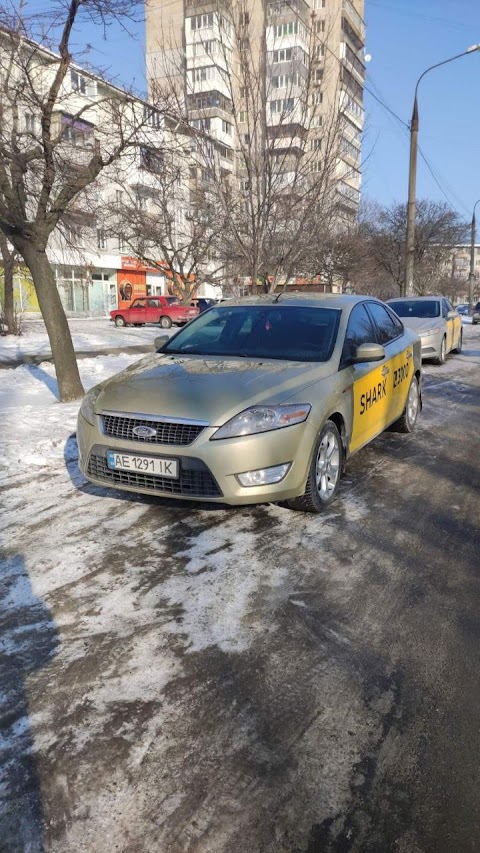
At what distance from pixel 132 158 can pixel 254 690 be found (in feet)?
28.8

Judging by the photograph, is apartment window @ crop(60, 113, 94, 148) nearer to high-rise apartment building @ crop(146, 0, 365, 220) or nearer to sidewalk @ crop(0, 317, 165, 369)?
high-rise apartment building @ crop(146, 0, 365, 220)

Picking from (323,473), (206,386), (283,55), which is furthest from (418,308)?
(206,386)

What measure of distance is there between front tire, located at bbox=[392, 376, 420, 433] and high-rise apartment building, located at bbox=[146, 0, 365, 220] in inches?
220

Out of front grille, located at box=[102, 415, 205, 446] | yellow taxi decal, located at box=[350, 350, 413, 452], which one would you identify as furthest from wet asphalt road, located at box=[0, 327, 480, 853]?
yellow taxi decal, located at box=[350, 350, 413, 452]

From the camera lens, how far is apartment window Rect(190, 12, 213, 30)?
9781mm

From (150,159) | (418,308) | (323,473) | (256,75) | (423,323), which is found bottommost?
(323,473)

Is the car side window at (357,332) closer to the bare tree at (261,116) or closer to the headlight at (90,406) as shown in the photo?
the headlight at (90,406)

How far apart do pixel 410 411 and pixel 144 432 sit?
12.8 ft

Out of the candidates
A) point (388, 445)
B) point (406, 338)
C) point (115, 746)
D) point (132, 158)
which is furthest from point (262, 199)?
point (115, 746)

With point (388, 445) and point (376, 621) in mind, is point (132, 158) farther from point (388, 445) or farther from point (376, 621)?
point (376, 621)

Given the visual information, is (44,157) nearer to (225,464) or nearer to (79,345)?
(225,464)

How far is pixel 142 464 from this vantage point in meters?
3.81

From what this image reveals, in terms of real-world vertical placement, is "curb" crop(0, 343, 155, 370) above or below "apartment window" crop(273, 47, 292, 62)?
below

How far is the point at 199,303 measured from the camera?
109 feet
